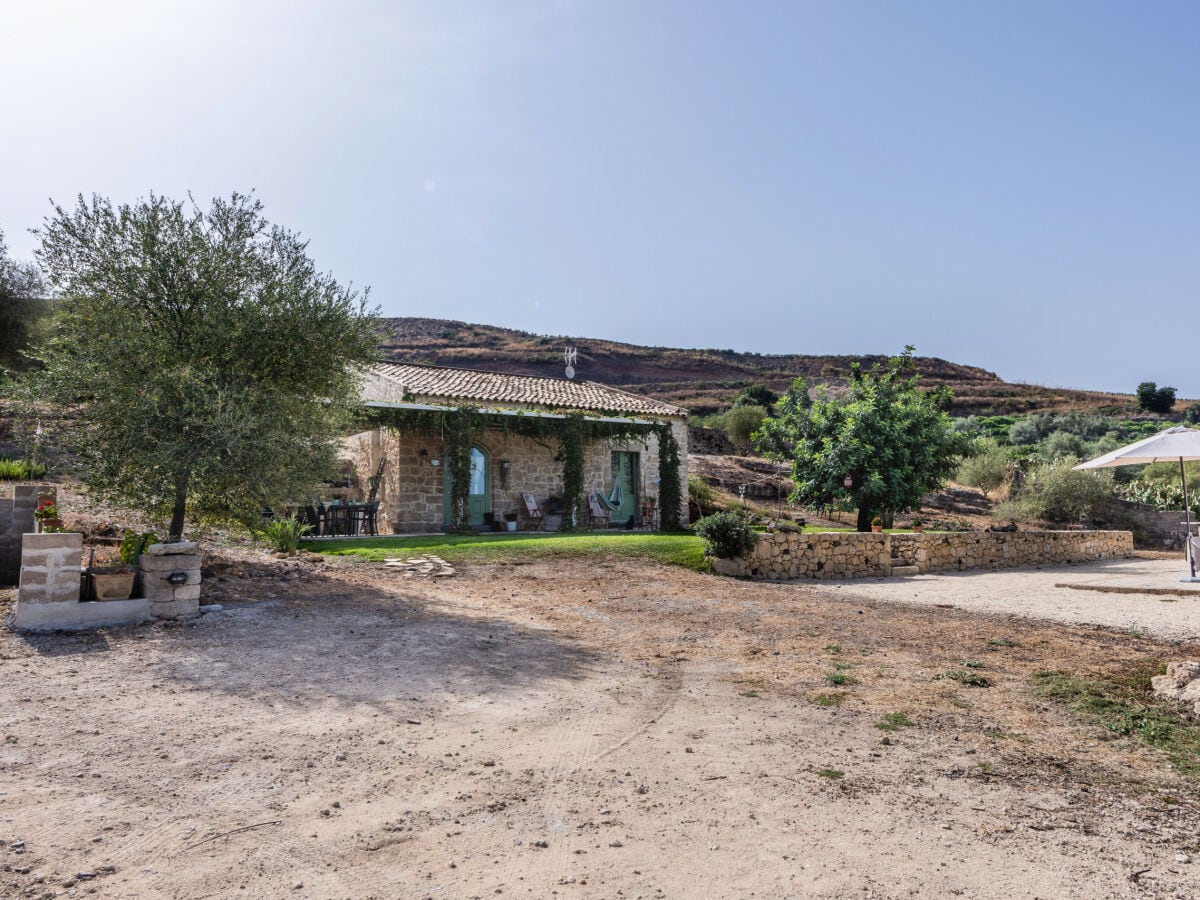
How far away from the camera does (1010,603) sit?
1009cm

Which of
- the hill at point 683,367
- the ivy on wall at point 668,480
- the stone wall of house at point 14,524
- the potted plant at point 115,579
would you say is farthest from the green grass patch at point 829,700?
the hill at point 683,367

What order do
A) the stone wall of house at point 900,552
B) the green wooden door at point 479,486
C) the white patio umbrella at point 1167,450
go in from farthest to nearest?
the green wooden door at point 479,486
the stone wall of house at point 900,552
the white patio umbrella at point 1167,450

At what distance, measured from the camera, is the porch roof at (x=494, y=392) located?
18.8 meters

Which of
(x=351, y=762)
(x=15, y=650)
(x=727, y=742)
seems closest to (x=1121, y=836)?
(x=727, y=742)

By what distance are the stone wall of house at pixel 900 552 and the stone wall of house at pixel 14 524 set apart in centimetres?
935

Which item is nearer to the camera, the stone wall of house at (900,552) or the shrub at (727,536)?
the shrub at (727,536)

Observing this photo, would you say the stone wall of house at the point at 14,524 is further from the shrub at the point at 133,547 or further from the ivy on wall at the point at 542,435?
the ivy on wall at the point at 542,435

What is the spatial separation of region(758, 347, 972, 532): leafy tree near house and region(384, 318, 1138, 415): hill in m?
33.9

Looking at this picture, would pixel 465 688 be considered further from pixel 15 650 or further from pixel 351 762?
pixel 15 650

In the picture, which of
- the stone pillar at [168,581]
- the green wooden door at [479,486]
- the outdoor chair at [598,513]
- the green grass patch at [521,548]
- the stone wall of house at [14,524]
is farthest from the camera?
the outdoor chair at [598,513]

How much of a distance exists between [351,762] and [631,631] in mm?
3932

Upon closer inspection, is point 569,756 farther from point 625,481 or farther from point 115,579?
point 625,481

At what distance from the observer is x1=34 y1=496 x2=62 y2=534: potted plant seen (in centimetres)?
730

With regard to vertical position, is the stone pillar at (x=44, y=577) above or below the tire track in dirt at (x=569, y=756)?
above
